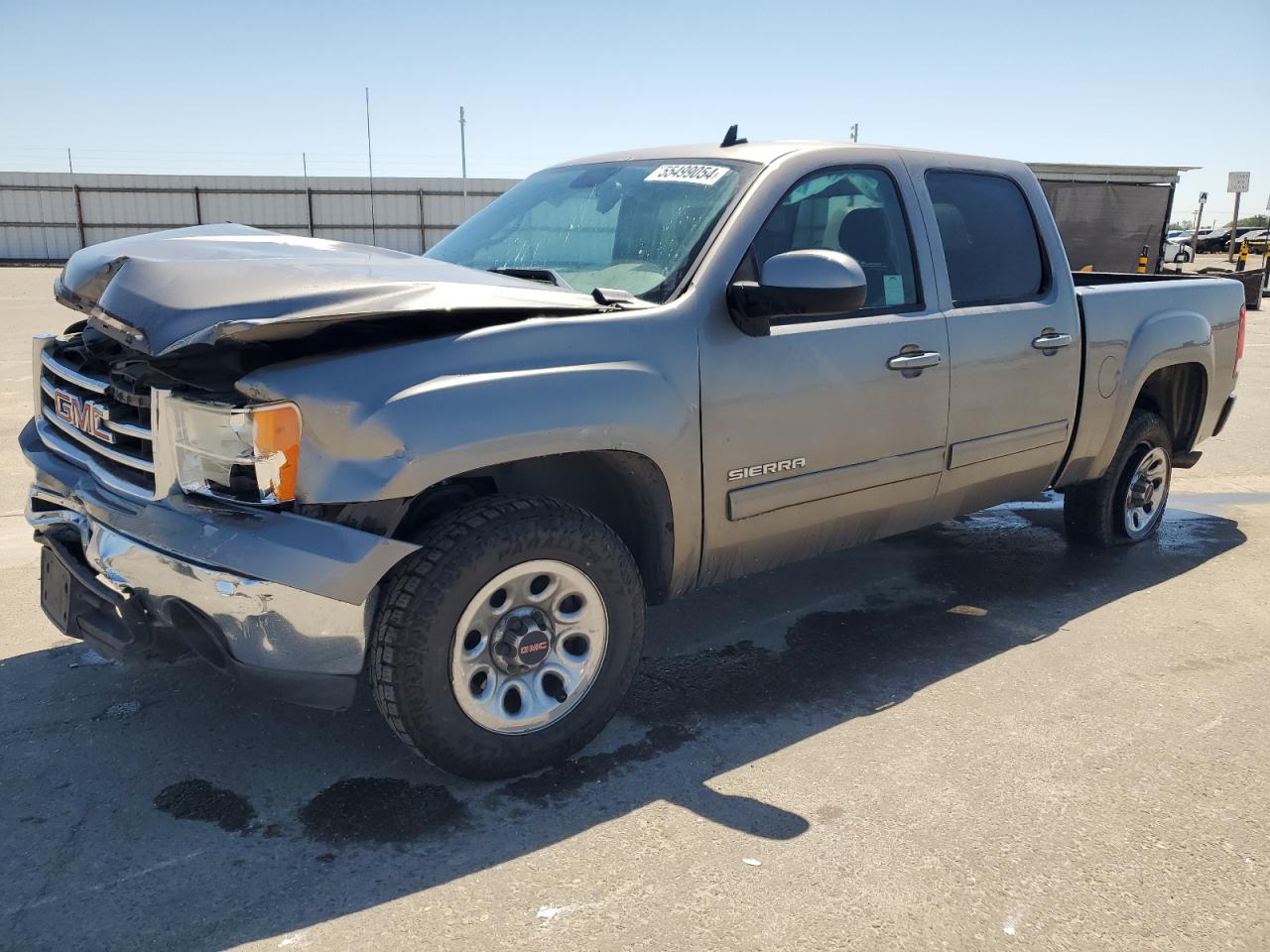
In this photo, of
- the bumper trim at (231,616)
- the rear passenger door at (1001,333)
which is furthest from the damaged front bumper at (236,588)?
the rear passenger door at (1001,333)

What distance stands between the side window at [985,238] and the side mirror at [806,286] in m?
1.05

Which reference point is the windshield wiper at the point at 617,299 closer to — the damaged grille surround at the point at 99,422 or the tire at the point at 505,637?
the tire at the point at 505,637

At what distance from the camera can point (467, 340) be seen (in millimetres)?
2738

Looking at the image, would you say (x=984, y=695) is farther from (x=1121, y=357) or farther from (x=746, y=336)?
(x=1121, y=357)

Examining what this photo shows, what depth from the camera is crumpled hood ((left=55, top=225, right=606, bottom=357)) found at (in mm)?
2561

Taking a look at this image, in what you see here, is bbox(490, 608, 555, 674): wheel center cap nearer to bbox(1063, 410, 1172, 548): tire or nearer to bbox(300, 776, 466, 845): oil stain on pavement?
bbox(300, 776, 466, 845): oil stain on pavement

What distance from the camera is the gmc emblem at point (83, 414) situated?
296cm

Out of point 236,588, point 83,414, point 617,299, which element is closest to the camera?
point 236,588

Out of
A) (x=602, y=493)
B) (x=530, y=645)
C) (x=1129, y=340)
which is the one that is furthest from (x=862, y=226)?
(x=530, y=645)

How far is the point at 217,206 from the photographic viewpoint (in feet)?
107

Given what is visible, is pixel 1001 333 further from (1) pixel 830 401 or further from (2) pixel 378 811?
(2) pixel 378 811

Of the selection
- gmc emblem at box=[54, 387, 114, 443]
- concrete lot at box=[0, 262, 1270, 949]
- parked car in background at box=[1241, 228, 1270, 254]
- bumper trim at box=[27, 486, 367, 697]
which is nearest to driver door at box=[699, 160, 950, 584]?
concrete lot at box=[0, 262, 1270, 949]

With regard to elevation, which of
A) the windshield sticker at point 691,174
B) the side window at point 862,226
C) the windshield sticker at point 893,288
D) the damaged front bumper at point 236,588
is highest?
the windshield sticker at point 691,174

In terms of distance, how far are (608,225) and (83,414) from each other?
1818mm
